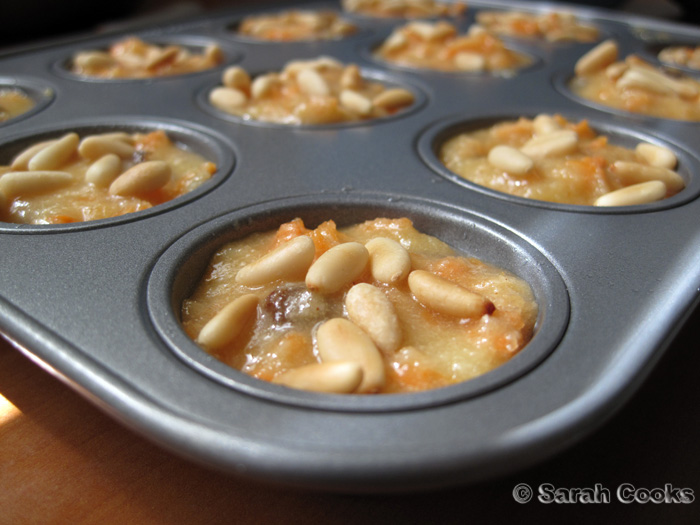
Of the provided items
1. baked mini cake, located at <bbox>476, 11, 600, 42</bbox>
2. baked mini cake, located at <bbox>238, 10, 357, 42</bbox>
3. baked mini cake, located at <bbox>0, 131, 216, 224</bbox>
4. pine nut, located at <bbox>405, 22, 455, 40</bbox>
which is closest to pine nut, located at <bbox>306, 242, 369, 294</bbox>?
baked mini cake, located at <bbox>0, 131, 216, 224</bbox>

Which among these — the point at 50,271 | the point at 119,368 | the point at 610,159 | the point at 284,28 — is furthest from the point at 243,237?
the point at 284,28

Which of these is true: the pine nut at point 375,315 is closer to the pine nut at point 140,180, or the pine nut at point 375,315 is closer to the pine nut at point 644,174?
the pine nut at point 140,180

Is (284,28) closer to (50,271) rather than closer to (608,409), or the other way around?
(50,271)

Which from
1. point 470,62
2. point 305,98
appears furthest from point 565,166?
point 470,62

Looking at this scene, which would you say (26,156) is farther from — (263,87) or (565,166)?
(565,166)

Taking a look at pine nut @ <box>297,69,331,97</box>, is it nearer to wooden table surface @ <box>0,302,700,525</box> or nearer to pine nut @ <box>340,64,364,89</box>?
pine nut @ <box>340,64,364,89</box>

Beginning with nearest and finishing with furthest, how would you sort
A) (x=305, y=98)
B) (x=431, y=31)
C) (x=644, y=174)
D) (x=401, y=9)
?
(x=644, y=174)
(x=305, y=98)
(x=431, y=31)
(x=401, y=9)

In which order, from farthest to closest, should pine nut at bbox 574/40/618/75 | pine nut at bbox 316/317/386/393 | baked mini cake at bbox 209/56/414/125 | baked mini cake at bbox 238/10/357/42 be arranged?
baked mini cake at bbox 238/10/357/42 → pine nut at bbox 574/40/618/75 → baked mini cake at bbox 209/56/414/125 → pine nut at bbox 316/317/386/393

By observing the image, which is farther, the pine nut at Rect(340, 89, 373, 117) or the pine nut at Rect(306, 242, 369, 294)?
the pine nut at Rect(340, 89, 373, 117)
